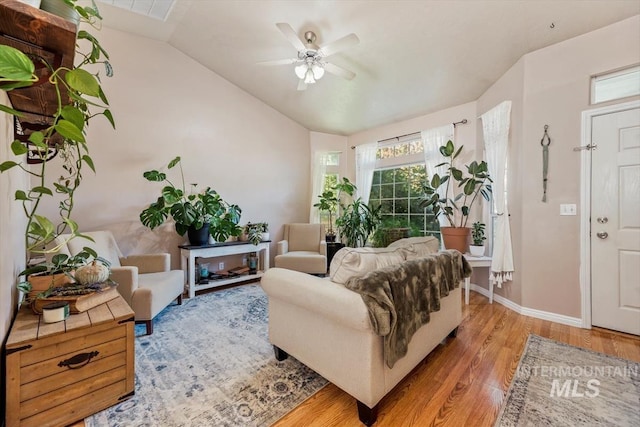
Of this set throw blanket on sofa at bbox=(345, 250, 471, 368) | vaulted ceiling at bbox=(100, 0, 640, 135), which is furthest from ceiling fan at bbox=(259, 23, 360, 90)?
throw blanket on sofa at bbox=(345, 250, 471, 368)

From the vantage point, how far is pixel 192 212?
11.2ft

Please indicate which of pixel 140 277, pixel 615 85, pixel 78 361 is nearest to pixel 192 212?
pixel 140 277

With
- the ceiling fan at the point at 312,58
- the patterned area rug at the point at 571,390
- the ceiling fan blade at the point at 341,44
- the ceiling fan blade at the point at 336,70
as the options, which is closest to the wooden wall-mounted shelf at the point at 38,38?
the ceiling fan at the point at 312,58

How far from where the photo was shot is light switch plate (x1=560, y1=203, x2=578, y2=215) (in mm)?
2612

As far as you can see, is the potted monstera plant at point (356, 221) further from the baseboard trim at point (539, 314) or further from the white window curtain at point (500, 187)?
the baseboard trim at point (539, 314)

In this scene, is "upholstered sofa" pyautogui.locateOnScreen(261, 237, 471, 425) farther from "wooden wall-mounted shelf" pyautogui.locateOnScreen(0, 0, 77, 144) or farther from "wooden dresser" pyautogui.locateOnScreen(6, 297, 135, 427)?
"wooden wall-mounted shelf" pyautogui.locateOnScreen(0, 0, 77, 144)

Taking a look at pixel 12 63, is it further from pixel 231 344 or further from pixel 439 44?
pixel 439 44

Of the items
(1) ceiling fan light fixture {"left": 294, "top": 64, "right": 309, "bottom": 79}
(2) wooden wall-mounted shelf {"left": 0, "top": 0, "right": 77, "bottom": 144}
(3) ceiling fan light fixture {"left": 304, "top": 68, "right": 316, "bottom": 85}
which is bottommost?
(2) wooden wall-mounted shelf {"left": 0, "top": 0, "right": 77, "bottom": 144}

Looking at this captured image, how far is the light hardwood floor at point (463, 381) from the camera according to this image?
1445 mm

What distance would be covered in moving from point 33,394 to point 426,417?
6.61 ft

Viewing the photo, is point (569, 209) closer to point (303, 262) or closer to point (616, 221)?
point (616, 221)

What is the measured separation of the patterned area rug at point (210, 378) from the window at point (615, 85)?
3.57 metres

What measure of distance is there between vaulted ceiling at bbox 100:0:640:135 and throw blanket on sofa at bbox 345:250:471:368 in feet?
7.80

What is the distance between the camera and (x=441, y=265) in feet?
6.54
